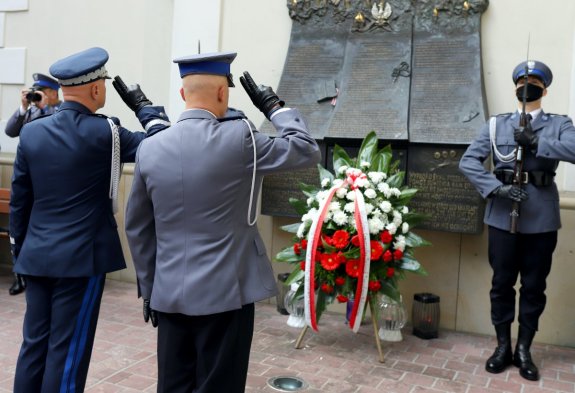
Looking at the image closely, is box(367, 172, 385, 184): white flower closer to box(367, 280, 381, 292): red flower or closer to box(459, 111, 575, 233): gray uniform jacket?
box(459, 111, 575, 233): gray uniform jacket

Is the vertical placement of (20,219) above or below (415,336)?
above

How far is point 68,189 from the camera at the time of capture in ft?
9.71

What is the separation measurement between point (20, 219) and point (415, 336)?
3.17 m

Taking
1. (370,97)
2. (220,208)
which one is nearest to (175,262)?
(220,208)

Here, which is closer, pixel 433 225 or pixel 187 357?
pixel 187 357

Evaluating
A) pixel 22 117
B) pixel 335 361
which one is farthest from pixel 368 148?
pixel 22 117

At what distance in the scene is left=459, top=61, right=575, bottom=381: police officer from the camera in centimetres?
411

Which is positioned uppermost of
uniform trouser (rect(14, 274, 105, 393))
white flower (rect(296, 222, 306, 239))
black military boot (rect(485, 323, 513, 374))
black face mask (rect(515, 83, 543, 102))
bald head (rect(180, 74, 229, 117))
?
black face mask (rect(515, 83, 543, 102))

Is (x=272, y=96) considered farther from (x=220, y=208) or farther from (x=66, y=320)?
(x=66, y=320)

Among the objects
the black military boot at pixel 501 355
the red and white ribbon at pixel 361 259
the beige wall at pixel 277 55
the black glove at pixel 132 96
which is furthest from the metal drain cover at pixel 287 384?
the black glove at pixel 132 96

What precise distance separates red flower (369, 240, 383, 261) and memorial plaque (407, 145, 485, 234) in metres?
0.74

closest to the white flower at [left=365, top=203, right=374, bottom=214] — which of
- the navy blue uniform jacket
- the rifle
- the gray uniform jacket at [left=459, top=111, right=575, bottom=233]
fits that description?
the gray uniform jacket at [left=459, top=111, right=575, bottom=233]

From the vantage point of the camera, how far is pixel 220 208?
2305mm

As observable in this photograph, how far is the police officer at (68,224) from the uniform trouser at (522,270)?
8.27ft
